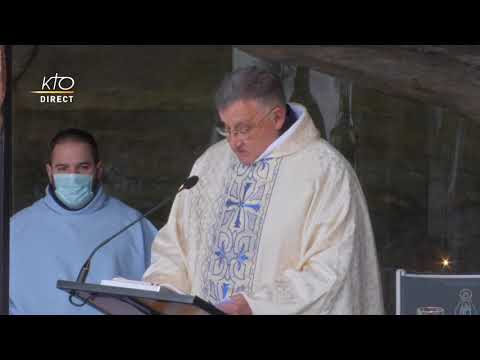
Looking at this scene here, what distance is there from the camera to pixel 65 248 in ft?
23.6

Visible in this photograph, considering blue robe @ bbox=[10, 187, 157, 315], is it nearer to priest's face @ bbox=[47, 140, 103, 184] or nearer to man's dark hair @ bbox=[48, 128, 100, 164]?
priest's face @ bbox=[47, 140, 103, 184]

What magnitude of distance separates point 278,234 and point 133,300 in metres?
1.40

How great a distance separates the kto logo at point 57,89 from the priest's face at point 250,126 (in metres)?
1.00

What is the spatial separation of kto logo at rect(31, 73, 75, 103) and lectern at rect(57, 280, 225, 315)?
1.60m

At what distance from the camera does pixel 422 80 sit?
23.3ft

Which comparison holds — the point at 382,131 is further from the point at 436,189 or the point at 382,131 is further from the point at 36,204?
the point at 36,204

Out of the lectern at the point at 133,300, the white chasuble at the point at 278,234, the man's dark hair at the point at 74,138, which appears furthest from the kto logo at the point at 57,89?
the lectern at the point at 133,300

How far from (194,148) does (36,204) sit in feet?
3.62

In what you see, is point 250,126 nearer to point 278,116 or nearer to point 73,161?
point 278,116

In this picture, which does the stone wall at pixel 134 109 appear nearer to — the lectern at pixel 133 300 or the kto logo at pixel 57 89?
the kto logo at pixel 57 89
